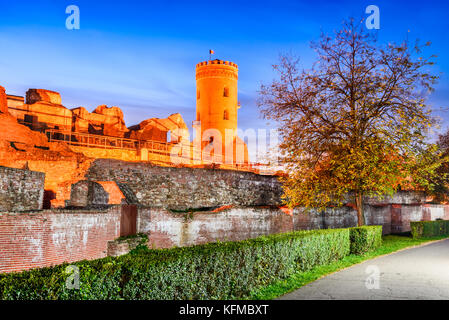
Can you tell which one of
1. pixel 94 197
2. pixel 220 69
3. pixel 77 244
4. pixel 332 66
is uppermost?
pixel 220 69

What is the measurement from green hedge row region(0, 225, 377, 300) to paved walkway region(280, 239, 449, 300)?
102 cm

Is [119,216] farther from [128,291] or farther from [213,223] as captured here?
[128,291]

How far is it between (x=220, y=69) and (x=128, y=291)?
174 ft

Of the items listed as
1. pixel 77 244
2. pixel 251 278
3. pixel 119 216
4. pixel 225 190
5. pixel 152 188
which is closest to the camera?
pixel 251 278

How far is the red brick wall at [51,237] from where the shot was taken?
9727 millimetres

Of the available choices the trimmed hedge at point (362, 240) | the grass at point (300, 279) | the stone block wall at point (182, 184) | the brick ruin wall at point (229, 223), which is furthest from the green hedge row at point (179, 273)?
the stone block wall at point (182, 184)

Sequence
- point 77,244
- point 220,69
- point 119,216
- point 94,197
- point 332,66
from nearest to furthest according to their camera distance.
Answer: point 77,244 < point 119,216 < point 94,197 < point 332,66 < point 220,69

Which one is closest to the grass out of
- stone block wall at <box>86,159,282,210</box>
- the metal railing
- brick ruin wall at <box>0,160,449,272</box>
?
brick ruin wall at <box>0,160,449,272</box>

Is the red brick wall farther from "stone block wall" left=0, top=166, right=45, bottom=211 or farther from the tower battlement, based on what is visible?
the tower battlement

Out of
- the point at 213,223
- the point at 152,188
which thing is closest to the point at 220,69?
the point at 152,188

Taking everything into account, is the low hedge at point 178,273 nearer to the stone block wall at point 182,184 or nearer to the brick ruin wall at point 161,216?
the brick ruin wall at point 161,216

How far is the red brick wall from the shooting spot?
9.73 meters

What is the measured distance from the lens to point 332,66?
18.4m

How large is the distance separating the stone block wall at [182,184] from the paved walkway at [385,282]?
420 inches
